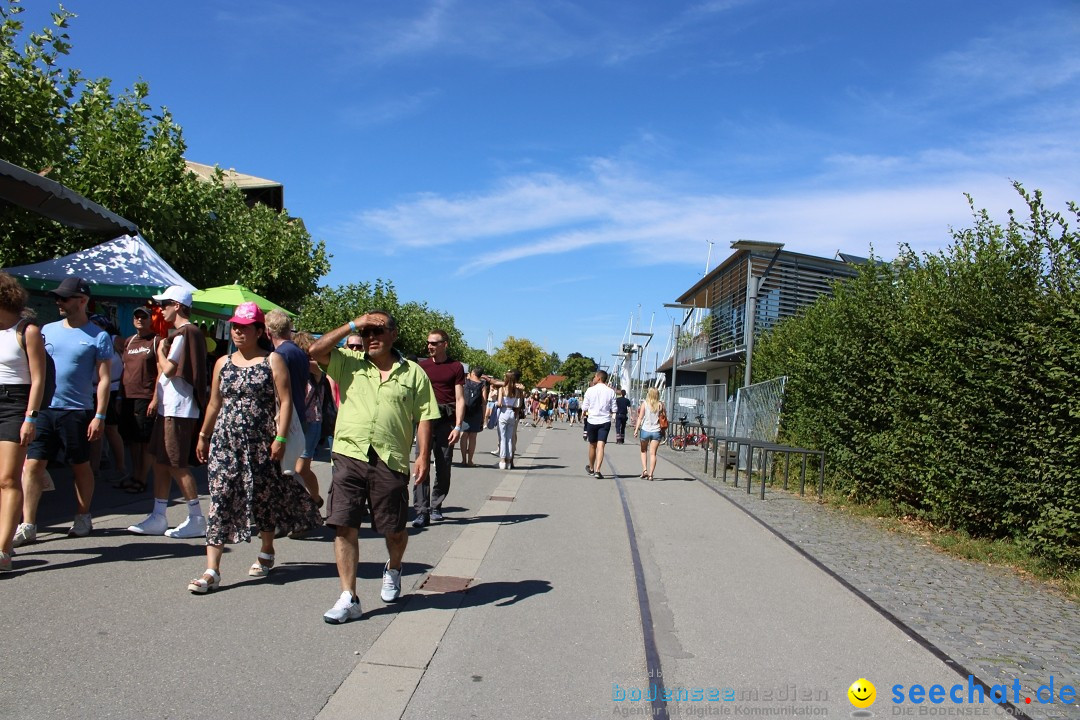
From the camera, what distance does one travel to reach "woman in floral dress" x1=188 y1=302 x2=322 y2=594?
548cm

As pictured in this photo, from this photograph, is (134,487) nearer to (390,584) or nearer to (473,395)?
(473,395)

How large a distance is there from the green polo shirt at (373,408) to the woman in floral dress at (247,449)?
600 mm

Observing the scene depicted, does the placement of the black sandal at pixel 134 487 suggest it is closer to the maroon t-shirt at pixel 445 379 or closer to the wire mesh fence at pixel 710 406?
the maroon t-shirt at pixel 445 379

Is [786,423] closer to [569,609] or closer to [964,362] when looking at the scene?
[964,362]

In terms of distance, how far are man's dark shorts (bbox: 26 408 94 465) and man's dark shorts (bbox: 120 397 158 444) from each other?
6.82 feet

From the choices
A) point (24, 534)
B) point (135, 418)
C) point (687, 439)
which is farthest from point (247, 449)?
point (687, 439)

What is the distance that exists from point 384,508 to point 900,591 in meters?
4.10

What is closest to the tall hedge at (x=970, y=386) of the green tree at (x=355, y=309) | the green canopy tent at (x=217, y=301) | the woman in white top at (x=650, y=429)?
the woman in white top at (x=650, y=429)

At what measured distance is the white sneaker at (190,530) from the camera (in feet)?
23.1

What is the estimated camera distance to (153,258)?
12.4m

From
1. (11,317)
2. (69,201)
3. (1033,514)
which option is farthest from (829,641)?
(69,201)

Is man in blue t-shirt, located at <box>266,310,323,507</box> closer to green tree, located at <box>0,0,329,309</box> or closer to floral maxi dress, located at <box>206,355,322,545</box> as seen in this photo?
floral maxi dress, located at <box>206,355,322,545</box>

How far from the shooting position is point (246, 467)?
5562 millimetres

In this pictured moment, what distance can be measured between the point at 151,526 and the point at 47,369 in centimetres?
173
